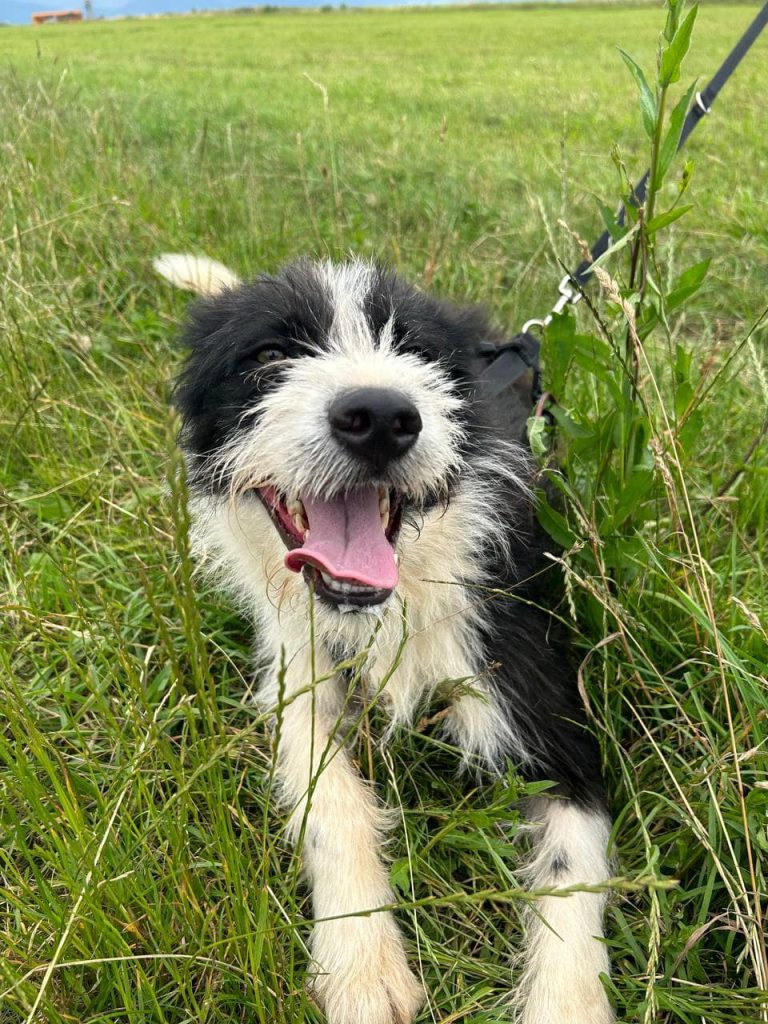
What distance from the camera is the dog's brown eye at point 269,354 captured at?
6.91 feet

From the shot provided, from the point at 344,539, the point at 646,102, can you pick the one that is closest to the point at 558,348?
the point at 646,102

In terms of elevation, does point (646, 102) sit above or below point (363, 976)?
above

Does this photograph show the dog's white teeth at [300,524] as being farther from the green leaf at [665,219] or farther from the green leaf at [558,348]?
the green leaf at [665,219]

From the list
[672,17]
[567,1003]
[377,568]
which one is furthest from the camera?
[377,568]

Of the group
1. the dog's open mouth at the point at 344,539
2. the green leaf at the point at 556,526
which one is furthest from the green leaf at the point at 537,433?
the dog's open mouth at the point at 344,539

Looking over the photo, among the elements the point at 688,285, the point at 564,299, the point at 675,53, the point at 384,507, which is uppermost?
the point at 675,53

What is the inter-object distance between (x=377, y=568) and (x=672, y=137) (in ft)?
3.64

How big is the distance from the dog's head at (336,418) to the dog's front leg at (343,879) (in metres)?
0.42


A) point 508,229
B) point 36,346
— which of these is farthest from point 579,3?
point 36,346

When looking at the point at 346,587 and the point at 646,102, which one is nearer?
the point at 646,102

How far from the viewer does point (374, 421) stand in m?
1.75

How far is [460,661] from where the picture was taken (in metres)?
2.09

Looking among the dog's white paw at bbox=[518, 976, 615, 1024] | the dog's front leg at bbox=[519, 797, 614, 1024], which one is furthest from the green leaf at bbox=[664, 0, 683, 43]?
the dog's white paw at bbox=[518, 976, 615, 1024]

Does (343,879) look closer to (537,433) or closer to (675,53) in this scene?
(537,433)
